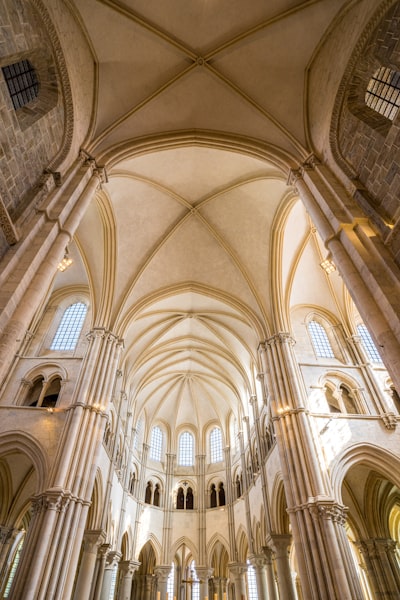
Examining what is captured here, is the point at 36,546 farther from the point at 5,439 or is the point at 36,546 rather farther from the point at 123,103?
the point at 123,103

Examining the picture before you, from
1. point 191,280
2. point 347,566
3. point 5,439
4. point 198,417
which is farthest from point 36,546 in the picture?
point 198,417

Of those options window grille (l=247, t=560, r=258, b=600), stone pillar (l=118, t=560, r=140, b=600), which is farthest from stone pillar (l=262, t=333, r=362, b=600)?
stone pillar (l=118, t=560, r=140, b=600)

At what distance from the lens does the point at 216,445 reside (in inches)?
1125

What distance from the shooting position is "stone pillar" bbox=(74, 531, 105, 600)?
1310cm

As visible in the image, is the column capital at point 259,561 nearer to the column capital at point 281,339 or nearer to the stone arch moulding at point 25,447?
the column capital at point 281,339

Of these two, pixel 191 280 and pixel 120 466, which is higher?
pixel 191 280

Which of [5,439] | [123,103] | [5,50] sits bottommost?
[5,439]

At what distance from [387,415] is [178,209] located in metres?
13.0

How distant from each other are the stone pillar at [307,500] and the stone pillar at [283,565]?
10.1ft

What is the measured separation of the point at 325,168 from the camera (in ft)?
38.0

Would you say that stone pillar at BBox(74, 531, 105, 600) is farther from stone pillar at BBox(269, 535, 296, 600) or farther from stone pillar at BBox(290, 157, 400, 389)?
stone pillar at BBox(290, 157, 400, 389)

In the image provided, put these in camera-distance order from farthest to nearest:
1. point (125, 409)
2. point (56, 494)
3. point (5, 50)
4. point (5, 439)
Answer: point (125, 409)
point (5, 439)
point (56, 494)
point (5, 50)

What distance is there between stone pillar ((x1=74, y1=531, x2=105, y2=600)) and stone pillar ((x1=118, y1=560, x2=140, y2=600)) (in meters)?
6.98

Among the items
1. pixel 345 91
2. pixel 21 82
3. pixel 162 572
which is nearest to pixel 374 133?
pixel 345 91
